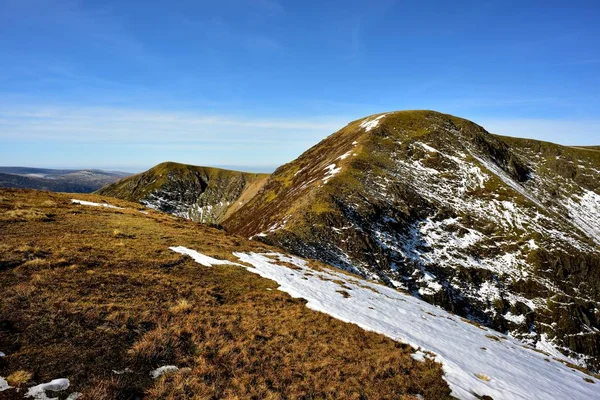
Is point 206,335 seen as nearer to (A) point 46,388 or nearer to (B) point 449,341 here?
(A) point 46,388

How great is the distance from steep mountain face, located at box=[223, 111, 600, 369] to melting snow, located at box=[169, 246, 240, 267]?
23696 millimetres

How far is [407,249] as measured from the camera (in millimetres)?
66062

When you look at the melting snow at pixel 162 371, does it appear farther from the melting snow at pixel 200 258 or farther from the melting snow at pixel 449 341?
the melting snow at pixel 200 258

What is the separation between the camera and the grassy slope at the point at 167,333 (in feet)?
34.2

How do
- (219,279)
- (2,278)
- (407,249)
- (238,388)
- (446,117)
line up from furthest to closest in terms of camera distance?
(446,117)
(407,249)
(219,279)
(2,278)
(238,388)

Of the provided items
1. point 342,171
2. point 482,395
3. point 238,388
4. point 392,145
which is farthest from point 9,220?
point 392,145

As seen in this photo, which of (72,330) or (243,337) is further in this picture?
(243,337)

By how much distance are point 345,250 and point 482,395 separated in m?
43.1

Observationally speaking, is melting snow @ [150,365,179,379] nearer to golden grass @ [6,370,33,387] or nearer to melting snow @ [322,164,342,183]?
golden grass @ [6,370,33,387]

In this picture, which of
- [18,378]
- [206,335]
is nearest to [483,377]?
[206,335]

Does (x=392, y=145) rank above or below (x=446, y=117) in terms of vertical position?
below

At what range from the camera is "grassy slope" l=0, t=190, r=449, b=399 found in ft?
34.2

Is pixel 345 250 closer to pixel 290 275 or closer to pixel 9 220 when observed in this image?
pixel 290 275

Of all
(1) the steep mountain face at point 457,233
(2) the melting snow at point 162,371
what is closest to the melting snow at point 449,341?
(2) the melting snow at point 162,371
